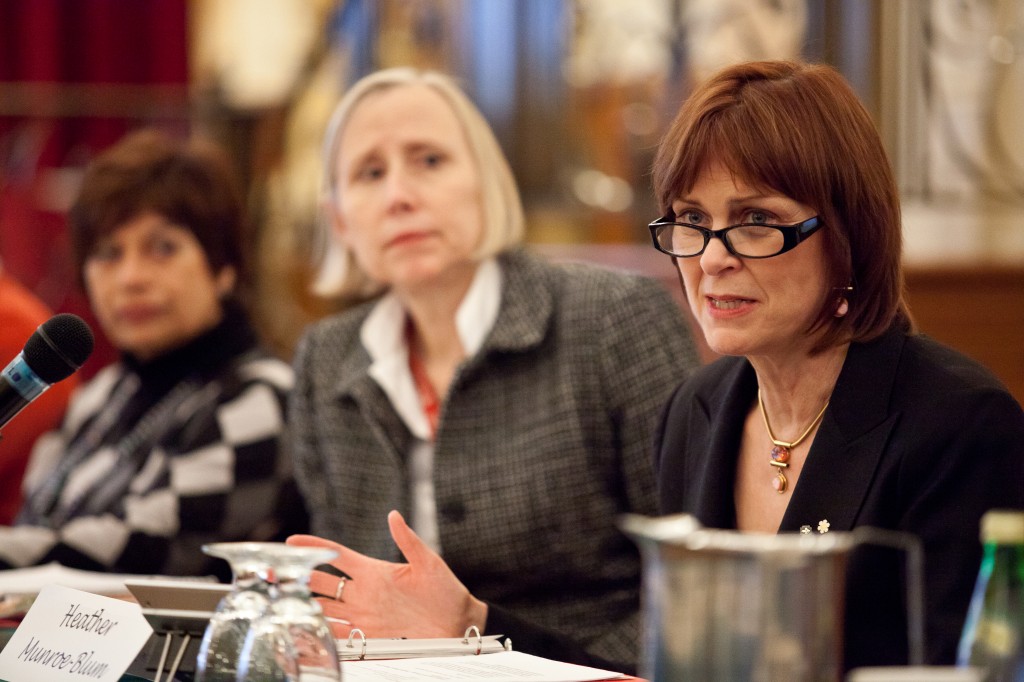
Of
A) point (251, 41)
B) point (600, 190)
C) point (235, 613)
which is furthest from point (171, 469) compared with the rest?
point (251, 41)

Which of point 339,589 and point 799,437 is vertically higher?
point 799,437

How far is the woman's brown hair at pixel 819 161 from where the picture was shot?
1.42 metres

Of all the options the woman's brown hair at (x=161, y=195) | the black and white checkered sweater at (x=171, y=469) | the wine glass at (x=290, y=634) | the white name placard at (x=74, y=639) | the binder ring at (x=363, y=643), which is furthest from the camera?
the woman's brown hair at (x=161, y=195)

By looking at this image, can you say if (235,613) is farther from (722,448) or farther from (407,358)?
(407,358)

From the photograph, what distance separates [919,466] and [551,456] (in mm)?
838

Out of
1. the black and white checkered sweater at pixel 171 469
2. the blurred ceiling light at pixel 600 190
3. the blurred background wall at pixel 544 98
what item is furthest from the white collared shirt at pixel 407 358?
the blurred ceiling light at pixel 600 190

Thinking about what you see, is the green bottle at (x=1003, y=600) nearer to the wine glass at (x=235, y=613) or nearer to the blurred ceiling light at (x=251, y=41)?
the wine glass at (x=235, y=613)

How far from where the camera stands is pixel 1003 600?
87cm

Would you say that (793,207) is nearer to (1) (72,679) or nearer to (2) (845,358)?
(2) (845,358)

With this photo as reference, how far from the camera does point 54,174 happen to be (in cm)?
592

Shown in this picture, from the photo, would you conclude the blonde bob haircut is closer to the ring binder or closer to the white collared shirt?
the white collared shirt

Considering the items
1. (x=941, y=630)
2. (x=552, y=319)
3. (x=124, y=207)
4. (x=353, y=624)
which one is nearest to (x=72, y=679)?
(x=353, y=624)

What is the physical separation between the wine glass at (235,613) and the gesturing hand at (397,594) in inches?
20.3

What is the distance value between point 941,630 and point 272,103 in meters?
5.16
